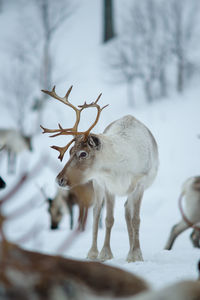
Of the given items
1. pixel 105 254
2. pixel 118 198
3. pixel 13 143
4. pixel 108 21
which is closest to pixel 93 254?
pixel 105 254

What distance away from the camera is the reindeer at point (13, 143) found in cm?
1496

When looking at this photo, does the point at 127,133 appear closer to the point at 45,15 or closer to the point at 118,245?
the point at 118,245

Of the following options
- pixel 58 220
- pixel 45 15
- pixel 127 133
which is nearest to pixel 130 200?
pixel 127 133

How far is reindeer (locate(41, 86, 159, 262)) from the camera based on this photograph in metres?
4.70

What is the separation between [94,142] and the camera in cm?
475

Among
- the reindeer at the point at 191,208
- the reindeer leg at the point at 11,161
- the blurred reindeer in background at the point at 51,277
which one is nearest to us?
the blurred reindeer in background at the point at 51,277

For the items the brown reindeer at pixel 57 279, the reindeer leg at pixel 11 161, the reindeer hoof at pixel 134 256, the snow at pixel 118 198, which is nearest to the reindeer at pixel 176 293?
Result: the brown reindeer at pixel 57 279

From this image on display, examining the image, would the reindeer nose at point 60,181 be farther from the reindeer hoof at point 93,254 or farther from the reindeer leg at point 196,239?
the reindeer leg at point 196,239

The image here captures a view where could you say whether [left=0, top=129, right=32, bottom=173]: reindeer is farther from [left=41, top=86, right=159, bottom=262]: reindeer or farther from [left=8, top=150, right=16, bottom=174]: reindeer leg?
[left=41, top=86, right=159, bottom=262]: reindeer

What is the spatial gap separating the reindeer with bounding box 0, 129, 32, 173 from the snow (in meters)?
0.26

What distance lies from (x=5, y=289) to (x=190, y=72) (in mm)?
18438

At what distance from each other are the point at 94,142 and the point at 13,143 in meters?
11.3

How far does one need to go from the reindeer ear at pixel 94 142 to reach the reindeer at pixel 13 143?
10121 millimetres

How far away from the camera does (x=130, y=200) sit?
5109 mm
